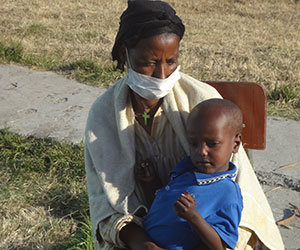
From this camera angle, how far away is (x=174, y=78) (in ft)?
8.38

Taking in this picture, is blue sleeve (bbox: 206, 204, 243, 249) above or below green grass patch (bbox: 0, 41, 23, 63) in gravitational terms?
above

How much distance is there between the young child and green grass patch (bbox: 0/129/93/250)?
1105 mm

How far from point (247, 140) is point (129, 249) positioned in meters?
0.87

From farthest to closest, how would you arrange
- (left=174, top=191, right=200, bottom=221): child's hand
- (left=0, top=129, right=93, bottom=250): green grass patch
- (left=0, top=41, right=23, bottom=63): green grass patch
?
(left=0, top=41, right=23, bottom=63): green grass patch
(left=0, top=129, right=93, bottom=250): green grass patch
(left=174, top=191, right=200, bottom=221): child's hand

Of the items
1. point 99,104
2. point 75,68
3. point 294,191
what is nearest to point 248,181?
point 99,104

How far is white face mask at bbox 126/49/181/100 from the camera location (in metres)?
2.52

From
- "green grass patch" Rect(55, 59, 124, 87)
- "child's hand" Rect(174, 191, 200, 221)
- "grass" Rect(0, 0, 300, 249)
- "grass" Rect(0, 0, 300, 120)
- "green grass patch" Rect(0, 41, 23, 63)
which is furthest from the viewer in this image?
"green grass patch" Rect(0, 41, 23, 63)

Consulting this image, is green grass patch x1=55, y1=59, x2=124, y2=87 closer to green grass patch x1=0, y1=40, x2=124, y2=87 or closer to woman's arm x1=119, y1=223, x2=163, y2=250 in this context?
green grass patch x1=0, y1=40, x2=124, y2=87

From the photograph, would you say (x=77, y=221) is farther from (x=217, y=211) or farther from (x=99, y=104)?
(x=217, y=211)

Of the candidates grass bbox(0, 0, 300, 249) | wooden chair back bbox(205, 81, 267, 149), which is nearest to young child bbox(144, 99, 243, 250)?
wooden chair back bbox(205, 81, 267, 149)

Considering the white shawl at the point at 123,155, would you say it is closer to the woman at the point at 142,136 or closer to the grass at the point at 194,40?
the woman at the point at 142,136

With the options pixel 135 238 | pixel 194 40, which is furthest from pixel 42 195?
pixel 194 40

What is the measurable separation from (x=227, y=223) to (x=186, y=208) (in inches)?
8.3

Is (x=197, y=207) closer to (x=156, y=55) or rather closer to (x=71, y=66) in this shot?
(x=156, y=55)
